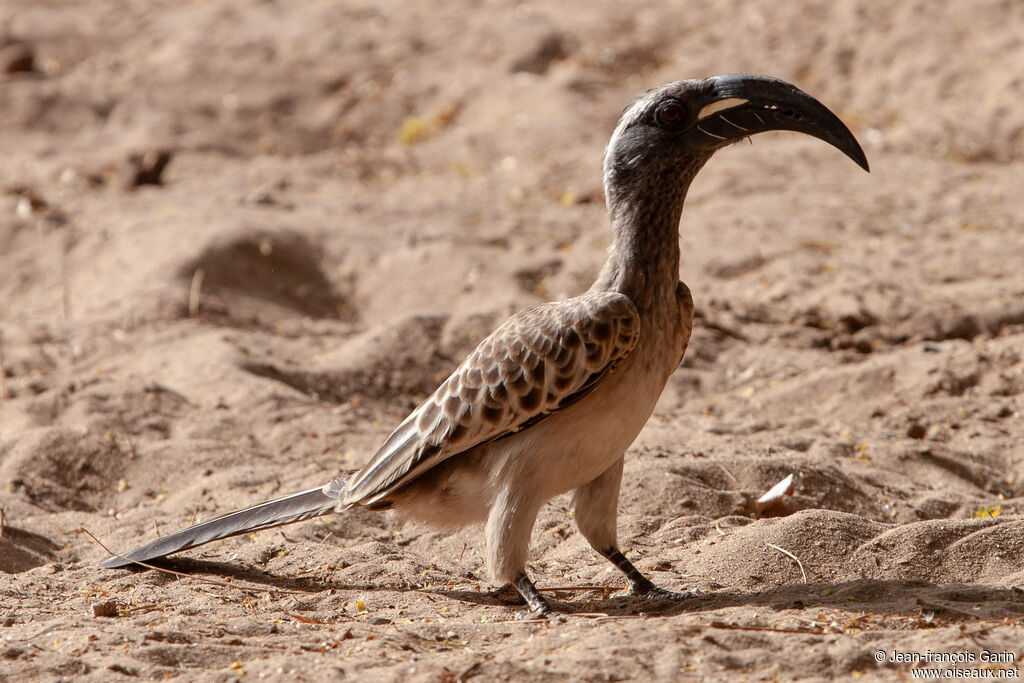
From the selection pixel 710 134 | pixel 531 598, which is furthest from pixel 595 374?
pixel 710 134

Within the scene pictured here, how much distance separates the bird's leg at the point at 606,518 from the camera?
4012 mm

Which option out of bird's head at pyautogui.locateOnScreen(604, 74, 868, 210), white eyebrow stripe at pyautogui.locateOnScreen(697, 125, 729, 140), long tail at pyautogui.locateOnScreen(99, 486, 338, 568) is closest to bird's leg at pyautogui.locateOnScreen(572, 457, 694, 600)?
long tail at pyautogui.locateOnScreen(99, 486, 338, 568)

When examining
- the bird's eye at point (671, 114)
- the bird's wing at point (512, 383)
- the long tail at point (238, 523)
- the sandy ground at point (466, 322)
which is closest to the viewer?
Result: the sandy ground at point (466, 322)

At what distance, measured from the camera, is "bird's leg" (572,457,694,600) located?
4012mm

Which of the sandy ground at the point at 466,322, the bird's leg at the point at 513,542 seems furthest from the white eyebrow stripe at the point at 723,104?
the sandy ground at the point at 466,322

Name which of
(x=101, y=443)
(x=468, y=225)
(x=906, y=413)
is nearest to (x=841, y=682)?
(x=906, y=413)

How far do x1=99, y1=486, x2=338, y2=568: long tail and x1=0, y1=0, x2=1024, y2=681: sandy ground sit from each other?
0.36 ft

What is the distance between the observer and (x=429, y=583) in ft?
13.9

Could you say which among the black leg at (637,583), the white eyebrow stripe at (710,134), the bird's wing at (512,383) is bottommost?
the black leg at (637,583)

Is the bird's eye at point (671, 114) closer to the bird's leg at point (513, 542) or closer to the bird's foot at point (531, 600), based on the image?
the bird's leg at point (513, 542)

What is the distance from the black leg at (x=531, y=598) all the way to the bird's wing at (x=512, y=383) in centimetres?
49

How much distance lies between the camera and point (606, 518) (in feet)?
13.2

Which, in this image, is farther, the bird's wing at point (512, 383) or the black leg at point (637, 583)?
the black leg at point (637, 583)

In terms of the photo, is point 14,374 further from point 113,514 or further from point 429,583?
point 429,583
